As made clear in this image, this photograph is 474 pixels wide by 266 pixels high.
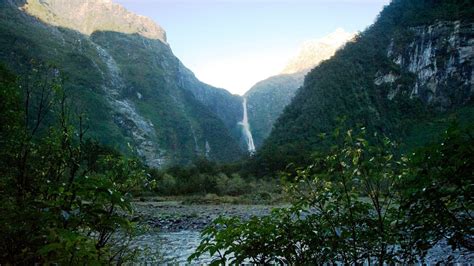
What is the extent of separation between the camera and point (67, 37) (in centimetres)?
19075

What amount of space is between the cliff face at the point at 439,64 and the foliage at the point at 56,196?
4747 inches

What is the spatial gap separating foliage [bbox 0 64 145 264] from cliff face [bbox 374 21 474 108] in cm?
12056

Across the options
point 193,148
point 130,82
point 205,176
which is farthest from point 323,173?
point 130,82

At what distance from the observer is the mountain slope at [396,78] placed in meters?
107

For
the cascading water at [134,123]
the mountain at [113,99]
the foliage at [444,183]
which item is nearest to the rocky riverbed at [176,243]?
the foliage at [444,183]

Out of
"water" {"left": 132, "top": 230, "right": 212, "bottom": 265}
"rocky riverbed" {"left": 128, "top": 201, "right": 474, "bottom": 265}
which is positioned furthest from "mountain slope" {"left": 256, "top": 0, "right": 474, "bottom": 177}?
"water" {"left": 132, "top": 230, "right": 212, "bottom": 265}

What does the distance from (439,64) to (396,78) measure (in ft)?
48.2

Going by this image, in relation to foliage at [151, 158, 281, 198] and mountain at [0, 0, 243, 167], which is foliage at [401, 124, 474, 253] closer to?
foliage at [151, 158, 281, 198]

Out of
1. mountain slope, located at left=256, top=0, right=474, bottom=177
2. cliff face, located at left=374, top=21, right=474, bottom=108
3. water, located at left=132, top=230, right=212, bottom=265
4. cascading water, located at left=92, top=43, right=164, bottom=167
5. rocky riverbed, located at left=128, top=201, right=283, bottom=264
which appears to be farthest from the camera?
cascading water, located at left=92, top=43, right=164, bottom=167

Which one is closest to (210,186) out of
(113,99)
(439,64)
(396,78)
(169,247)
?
(169,247)

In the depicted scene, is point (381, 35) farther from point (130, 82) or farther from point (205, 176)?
point (130, 82)

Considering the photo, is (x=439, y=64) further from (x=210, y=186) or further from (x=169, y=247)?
(x=169, y=247)

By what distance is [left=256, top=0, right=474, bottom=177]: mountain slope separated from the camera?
10700 cm

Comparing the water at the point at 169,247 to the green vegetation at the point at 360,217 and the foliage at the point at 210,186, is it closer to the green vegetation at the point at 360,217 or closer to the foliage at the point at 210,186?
the green vegetation at the point at 360,217
